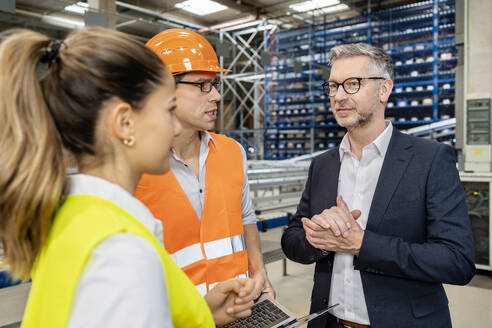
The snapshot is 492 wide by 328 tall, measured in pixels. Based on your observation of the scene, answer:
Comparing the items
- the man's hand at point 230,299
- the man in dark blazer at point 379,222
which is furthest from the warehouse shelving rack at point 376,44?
the man's hand at point 230,299

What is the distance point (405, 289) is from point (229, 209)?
2.25ft

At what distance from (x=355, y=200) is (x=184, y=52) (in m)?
0.88

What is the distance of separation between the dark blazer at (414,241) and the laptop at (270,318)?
0.89 feet

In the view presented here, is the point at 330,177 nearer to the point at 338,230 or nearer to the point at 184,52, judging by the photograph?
the point at 338,230

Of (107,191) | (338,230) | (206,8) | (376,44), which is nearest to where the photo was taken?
(107,191)

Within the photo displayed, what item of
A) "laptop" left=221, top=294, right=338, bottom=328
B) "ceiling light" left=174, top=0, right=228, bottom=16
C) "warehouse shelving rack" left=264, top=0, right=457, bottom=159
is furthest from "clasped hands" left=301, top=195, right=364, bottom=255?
"ceiling light" left=174, top=0, right=228, bottom=16

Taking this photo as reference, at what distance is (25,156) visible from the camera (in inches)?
23.8

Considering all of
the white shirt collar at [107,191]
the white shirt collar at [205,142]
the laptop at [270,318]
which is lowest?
the laptop at [270,318]

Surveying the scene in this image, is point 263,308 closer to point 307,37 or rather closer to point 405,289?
point 405,289

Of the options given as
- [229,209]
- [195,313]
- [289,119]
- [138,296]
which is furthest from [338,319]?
[289,119]

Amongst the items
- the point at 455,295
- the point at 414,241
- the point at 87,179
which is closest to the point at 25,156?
the point at 87,179

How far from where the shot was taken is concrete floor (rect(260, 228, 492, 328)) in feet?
10.2

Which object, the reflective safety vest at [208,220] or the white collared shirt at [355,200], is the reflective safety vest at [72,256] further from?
the white collared shirt at [355,200]

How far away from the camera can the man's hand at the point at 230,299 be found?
894mm
